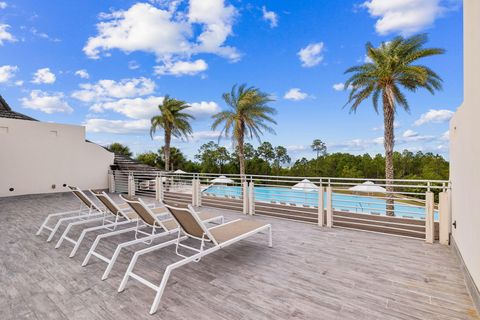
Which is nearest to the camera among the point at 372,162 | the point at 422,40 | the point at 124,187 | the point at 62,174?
the point at 422,40

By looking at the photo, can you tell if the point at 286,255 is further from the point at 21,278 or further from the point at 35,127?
the point at 35,127

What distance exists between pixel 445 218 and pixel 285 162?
1197 inches

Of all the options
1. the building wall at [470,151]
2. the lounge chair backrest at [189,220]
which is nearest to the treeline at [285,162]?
the lounge chair backrest at [189,220]

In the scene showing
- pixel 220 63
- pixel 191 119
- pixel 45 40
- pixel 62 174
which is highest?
pixel 220 63

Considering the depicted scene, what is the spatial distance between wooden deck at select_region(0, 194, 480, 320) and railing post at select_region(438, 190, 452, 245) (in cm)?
23

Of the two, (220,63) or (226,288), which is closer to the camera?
(226,288)

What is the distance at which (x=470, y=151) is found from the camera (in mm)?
2807

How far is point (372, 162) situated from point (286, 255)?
3081cm

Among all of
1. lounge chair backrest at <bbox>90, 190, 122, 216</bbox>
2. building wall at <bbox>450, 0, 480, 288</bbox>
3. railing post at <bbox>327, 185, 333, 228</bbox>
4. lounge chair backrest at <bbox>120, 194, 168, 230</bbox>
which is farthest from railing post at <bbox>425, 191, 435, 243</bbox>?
lounge chair backrest at <bbox>90, 190, 122, 216</bbox>

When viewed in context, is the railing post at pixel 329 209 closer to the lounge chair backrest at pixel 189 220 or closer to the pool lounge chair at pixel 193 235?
the pool lounge chair at pixel 193 235

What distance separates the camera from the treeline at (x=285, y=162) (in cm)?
2853

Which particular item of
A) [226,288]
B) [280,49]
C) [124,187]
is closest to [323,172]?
[280,49]

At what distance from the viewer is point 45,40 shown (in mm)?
12625

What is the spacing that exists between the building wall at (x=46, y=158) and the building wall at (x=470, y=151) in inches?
531
